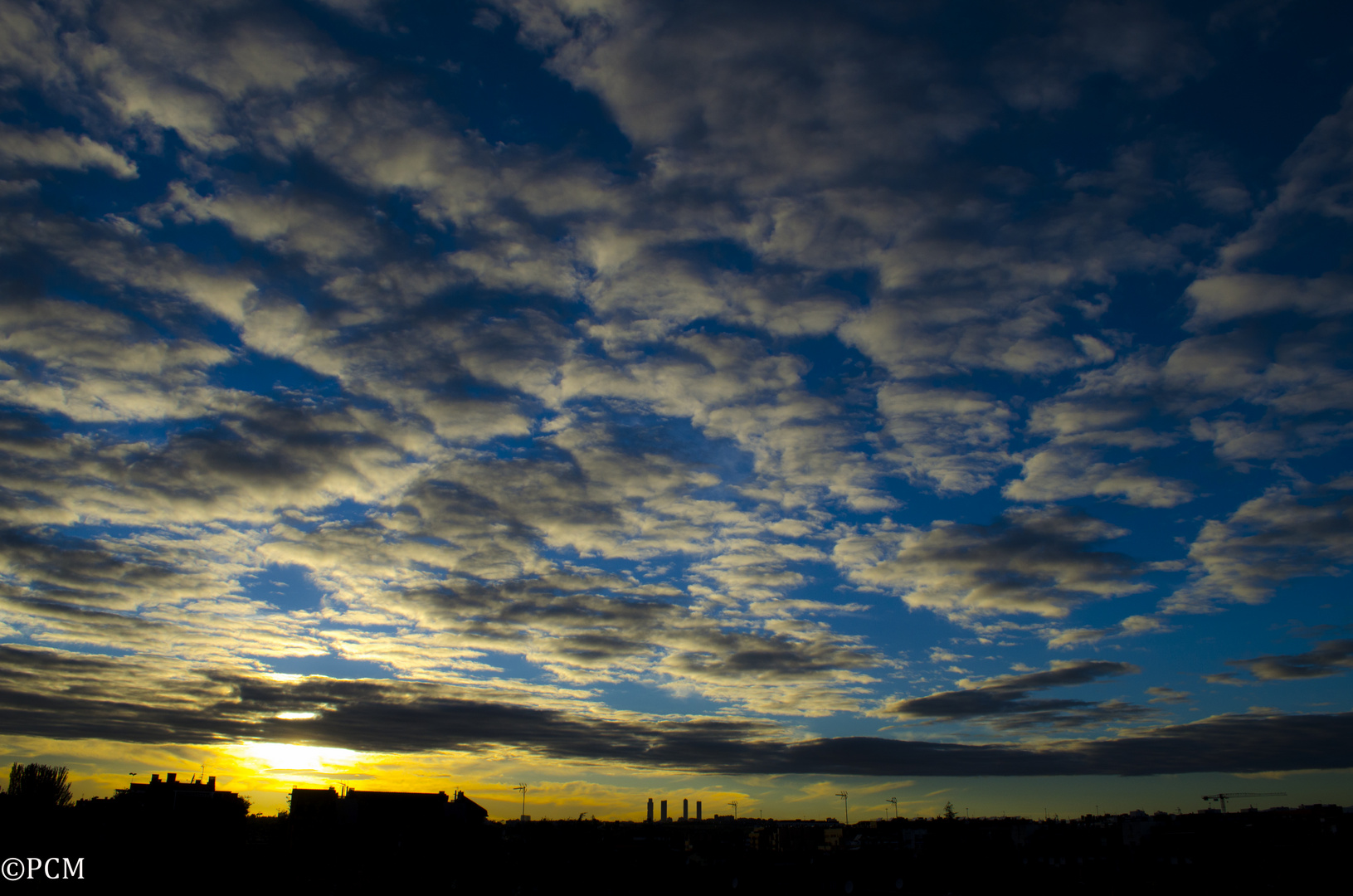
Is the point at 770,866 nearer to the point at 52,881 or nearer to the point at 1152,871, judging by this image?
the point at 1152,871

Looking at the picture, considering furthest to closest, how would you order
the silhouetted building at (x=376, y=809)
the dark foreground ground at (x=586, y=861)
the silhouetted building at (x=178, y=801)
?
the silhouetted building at (x=376, y=809) → the silhouetted building at (x=178, y=801) → the dark foreground ground at (x=586, y=861)

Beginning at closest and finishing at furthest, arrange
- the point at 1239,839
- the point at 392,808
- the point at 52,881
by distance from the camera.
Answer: the point at 52,881 → the point at 1239,839 → the point at 392,808

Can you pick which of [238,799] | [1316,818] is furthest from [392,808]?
[1316,818]

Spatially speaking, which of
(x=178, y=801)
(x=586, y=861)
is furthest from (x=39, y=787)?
(x=586, y=861)

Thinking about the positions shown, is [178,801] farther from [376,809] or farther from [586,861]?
[586,861]

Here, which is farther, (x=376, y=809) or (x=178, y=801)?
(x=376, y=809)

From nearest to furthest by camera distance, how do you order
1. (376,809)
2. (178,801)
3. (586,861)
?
(586,861) → (178,801) → (376,809)

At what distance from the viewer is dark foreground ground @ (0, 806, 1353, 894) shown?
84.4m

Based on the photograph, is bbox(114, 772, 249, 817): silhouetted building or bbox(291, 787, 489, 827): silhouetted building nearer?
bbox(114, 772, 249, 817): silhouetted building

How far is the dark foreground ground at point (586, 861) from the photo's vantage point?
277 ft

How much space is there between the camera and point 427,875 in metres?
93.2

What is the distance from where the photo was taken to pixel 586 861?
101500 millimetres

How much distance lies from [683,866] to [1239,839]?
72191 millimetres

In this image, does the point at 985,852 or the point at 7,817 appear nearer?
the point at 7,817
